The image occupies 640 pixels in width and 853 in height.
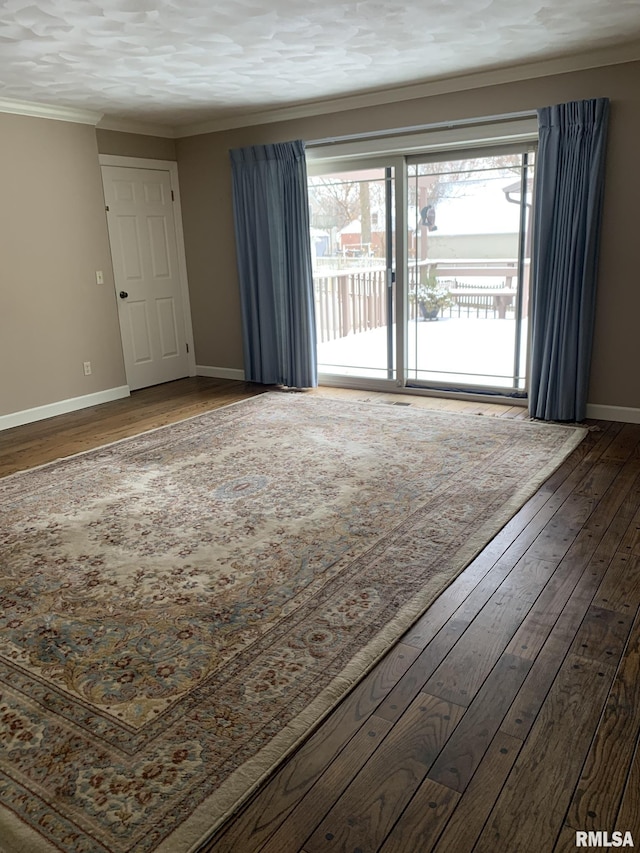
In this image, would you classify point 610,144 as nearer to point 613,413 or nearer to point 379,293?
point 613,413

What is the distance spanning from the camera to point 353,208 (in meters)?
5.98

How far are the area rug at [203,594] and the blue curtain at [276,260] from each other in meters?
1.66

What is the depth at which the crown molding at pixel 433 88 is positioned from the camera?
4375 millimetres

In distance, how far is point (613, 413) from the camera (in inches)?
194

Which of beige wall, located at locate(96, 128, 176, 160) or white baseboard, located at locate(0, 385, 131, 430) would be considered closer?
white baseboard, located at locate(0, 385, 131, 430)

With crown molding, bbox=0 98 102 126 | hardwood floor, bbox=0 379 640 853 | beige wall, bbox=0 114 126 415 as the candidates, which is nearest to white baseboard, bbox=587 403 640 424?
hardwood floor, bbox=0 379 640 853

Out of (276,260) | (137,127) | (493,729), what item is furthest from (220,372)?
(493,729)

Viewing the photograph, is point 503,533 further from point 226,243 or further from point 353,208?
point 226,243

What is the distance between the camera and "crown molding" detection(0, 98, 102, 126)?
5.09 metres

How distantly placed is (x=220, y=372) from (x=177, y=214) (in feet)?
5.65

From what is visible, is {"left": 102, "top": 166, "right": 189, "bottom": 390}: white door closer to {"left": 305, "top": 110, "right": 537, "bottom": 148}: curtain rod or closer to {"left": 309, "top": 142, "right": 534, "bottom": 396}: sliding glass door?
{"left": 309, "top": 142, "right": 534, "bottom": 396}: sliding glass door

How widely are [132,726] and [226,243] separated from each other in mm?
5436

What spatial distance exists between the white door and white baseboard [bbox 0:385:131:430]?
0.92 feet
